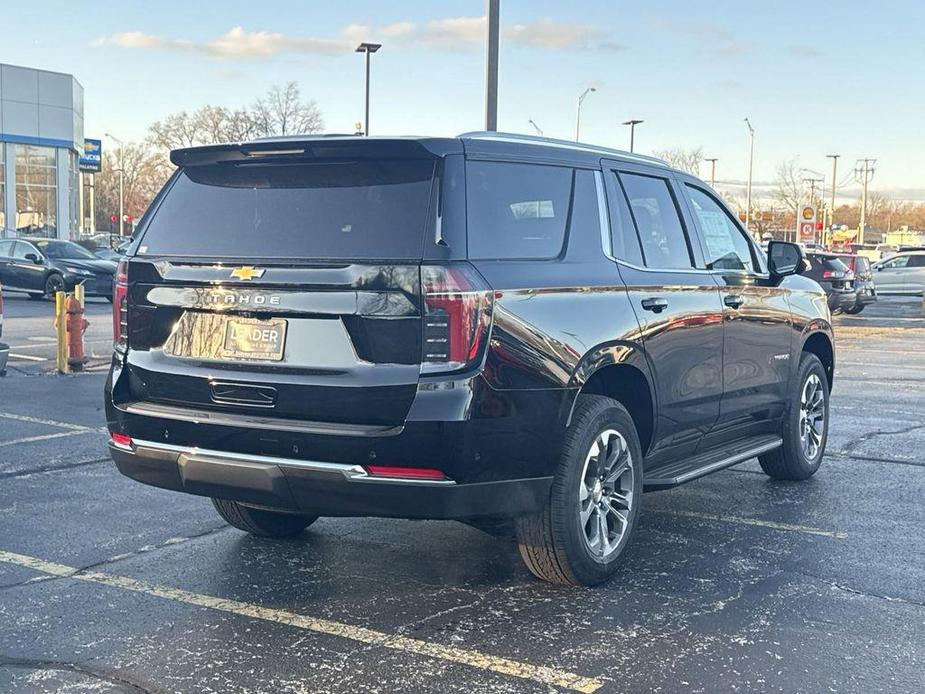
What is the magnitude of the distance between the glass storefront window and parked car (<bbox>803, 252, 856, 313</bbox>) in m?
34.2

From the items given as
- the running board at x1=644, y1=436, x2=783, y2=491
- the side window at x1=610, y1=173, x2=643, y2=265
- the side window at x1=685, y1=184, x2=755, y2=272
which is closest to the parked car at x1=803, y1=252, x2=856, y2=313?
the side window at x1=685, y1=184, x2=755, y2=272

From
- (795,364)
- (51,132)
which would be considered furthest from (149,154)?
(795,364)

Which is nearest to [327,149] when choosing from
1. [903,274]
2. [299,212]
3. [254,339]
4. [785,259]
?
[299,212]

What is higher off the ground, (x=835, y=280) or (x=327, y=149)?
(x=327, y=149)

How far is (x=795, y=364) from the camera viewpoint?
709cm

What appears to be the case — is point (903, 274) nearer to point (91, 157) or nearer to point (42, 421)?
point (42, 421)

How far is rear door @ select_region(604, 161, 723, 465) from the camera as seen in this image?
A: 5.40m

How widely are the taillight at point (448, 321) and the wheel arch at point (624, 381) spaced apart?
65cm

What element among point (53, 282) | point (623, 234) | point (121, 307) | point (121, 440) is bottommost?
point (53, 282)

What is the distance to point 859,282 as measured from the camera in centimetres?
2686

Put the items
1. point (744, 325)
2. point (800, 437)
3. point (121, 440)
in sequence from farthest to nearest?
point (800, 437) < point (744, 325) < point (121, 440)

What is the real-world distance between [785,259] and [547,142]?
241 centimetres

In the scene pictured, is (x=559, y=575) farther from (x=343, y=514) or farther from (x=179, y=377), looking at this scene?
(x=179, y=377)

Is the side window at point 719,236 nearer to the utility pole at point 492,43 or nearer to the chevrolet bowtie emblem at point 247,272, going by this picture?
the chevrolet bowtie emblem at point 247,272
